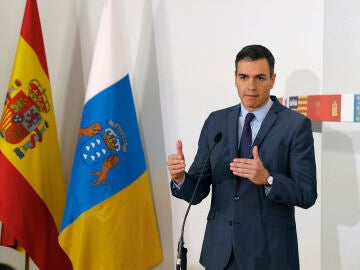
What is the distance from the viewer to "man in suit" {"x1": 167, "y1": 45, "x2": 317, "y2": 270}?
1.54 metres

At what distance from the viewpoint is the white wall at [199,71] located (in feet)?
7.48

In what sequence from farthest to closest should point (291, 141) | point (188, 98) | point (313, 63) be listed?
point (188, 98), point (313, 63), point (291, 141)

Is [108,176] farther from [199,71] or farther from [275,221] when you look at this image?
[275,221]

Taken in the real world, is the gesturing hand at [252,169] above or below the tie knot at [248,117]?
below

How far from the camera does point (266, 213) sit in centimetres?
159

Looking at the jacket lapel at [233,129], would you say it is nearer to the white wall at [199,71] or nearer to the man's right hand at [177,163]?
the man's right hand at [177,163]

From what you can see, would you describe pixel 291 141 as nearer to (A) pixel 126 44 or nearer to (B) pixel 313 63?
(B) pixel 313 63

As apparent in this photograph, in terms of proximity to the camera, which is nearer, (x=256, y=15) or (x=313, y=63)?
(x=313, y=63)

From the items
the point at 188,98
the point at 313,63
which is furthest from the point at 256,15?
the point at 188,98

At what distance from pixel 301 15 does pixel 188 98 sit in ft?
2.86

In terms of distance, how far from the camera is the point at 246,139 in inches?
65.2

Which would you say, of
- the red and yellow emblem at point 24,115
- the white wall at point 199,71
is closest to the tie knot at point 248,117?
the white wall at point 199,71

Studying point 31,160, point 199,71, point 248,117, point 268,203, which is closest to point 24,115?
point 31,160

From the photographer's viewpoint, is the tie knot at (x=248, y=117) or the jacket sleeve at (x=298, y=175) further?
the tie knot at (x=248, y=117)
